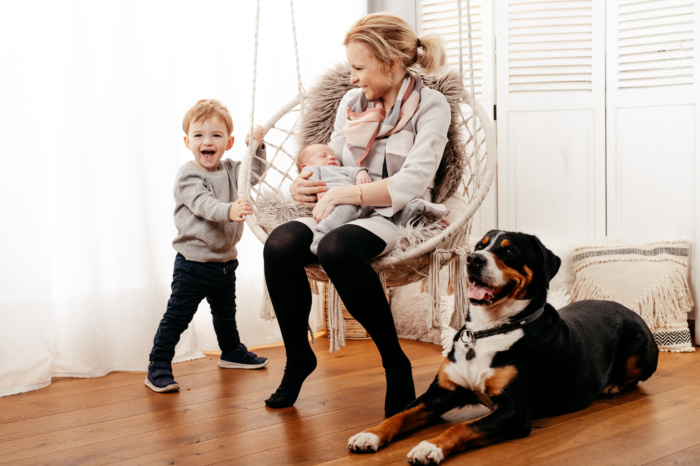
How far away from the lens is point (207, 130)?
80.9 inches

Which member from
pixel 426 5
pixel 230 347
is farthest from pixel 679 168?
pixel 230 347

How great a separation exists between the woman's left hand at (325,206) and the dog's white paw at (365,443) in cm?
58

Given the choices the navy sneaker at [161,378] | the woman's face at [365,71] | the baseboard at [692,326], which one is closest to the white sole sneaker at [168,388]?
the navy sneaker at [161,378]

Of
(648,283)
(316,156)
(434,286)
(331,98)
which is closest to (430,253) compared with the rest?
(434,286)

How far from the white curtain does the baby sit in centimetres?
66

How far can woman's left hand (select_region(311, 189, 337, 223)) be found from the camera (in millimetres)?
1701

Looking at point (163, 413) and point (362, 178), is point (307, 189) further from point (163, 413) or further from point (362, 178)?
point (163, 413)

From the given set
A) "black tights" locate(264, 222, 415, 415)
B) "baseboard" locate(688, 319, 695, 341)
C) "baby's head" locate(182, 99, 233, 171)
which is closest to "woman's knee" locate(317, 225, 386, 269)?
"black tights" locate(264, 222, 415, 415)

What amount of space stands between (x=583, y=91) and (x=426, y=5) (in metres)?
0.81

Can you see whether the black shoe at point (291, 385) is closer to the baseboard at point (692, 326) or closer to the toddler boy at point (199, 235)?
the toddler boy at point (199, 235)

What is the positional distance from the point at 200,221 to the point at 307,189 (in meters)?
0.45

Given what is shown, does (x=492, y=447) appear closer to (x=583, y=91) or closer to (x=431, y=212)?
(x=431, y=212)

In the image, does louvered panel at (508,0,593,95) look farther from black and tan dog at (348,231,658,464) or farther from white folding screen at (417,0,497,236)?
black and tan dog at (348,231,658,464)

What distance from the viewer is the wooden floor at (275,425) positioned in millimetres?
1381
